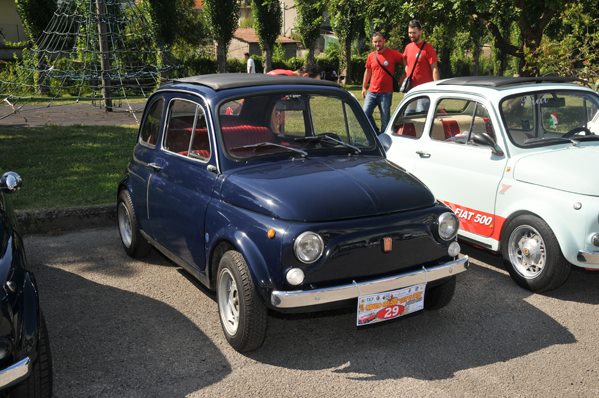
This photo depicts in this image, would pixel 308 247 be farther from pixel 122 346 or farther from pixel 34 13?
pixel 34 13

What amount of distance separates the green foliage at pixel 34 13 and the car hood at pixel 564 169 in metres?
27.4

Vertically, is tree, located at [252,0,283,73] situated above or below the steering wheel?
above

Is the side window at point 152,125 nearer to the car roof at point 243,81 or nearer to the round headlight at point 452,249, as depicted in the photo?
the car roof at point 243,81

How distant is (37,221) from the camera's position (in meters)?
6.88

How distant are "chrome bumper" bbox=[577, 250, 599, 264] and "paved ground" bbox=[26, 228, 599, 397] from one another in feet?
1.39

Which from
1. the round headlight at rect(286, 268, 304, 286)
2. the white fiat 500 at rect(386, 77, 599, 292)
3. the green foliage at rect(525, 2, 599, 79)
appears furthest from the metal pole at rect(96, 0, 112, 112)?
the round headlight at rect(286, 268, 304, 286)

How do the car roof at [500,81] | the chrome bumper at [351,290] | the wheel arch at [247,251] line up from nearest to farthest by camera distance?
the chrome bumper at [351,290], the wheel arch at [247,251], the car roof at [500,81]

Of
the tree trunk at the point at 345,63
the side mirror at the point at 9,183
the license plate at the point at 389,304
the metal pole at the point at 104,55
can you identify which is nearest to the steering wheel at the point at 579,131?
the license plate at the point at 389,304

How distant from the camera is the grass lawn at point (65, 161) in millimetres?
7605

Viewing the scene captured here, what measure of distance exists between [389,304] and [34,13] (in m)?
28.8

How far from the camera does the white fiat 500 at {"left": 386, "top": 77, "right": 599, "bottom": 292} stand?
196 inches

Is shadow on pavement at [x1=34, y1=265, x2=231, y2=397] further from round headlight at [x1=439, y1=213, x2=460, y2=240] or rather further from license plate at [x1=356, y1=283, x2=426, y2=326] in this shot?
round headlight at [x1=439, y1=213, x2=460, y2=240]

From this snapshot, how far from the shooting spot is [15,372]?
291 centimetres

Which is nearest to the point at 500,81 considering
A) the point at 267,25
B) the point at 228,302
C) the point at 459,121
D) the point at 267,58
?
the point at 459,121
